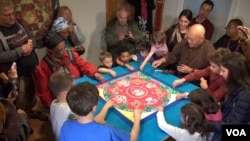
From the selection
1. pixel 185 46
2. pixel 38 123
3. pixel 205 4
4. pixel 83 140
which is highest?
pixel 205 4

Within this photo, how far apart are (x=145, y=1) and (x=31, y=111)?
2190 mm

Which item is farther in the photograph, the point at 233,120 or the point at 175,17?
the point at 175,17

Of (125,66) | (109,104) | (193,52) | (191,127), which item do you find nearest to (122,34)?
(125,66)

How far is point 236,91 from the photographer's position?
63.3 inches

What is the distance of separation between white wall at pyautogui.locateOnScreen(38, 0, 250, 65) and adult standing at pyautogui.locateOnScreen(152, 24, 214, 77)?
4.43 ft

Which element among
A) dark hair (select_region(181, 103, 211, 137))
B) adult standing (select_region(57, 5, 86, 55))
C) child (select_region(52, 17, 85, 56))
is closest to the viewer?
dark hair (select_region(181, 103, 211, 137))

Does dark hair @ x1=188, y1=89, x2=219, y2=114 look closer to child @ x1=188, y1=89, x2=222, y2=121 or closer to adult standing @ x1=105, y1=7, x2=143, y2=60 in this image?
child @ x1=188, y1=89, x2=222, y2=121

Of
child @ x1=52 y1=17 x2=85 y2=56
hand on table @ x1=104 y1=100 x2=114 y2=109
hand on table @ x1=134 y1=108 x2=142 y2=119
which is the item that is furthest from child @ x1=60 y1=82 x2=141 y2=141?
child @ x1=52 y1=17 x2=85 y2=56

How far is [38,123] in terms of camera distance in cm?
276

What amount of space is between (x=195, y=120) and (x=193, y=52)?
1.06 metres

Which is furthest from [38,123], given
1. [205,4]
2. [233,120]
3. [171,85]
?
[205,4]

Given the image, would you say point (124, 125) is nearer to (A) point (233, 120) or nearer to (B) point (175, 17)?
(A) point (233, 120)

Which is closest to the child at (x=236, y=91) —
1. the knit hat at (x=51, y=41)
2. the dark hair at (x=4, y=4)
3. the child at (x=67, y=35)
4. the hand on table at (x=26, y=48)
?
the knit hat at (x=51, y=41)

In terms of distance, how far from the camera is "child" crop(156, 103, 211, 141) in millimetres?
1490
